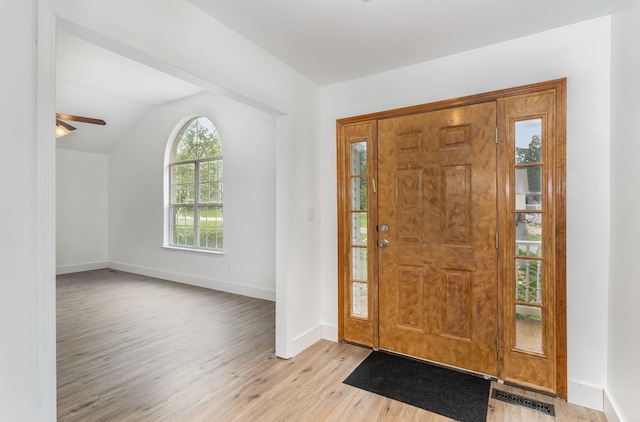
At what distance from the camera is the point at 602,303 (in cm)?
211

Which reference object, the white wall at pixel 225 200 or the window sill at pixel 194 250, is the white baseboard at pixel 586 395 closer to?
the white wall at pixel 225 200

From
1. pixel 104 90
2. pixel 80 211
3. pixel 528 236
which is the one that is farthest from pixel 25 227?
pixel 80 211

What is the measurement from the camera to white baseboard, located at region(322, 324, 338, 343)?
322cm

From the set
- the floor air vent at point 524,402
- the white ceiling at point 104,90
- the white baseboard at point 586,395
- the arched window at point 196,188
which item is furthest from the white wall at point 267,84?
the arched window at point 196,188

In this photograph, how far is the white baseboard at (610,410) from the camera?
6.10ft

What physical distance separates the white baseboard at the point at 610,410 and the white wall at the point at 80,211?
27.4 ft

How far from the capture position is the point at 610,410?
197 cm

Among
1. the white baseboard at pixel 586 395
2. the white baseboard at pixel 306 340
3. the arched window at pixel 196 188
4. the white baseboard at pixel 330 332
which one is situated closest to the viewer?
the white baseboard at pixel 586 395

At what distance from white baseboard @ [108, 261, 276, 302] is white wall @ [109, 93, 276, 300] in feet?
0.05

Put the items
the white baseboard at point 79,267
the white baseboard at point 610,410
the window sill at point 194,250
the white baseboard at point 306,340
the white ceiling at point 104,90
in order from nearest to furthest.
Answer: the white baseboard at point 610,410, the white baseboard at point 306,340, the white ceiling at point 104,90, the window sill at point 194,250, the white baseboard at point 79,267

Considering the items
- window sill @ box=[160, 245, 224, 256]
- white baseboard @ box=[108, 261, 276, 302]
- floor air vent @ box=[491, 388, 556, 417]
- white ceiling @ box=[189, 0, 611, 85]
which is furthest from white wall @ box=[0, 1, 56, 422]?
window sill @ box=[160, 245, 224, 256]

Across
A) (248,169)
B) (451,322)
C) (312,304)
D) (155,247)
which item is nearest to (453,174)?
(451,322)

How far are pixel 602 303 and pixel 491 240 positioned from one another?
0.77 metres

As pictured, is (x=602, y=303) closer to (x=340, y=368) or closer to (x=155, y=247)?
(x=340, y=368)
